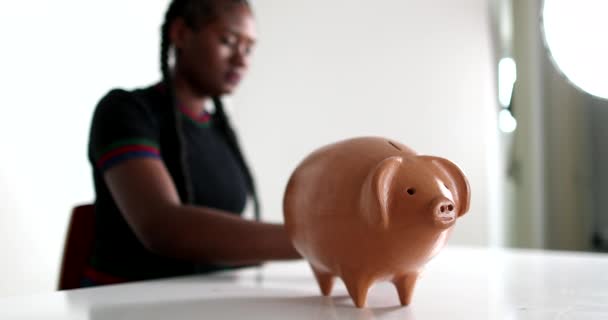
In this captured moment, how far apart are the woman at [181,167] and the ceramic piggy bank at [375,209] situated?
9.6 inches

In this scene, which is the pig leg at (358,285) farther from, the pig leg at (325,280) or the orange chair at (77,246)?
the orange chair at (77,246)

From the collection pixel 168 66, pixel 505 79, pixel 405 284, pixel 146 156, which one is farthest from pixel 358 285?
Result: pixel 505 79

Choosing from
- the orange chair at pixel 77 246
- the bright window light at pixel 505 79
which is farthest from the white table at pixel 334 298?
the bright window light at pixel 505 79

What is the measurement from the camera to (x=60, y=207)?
3.86 feet

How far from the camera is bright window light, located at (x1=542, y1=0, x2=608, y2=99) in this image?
57.6 inches

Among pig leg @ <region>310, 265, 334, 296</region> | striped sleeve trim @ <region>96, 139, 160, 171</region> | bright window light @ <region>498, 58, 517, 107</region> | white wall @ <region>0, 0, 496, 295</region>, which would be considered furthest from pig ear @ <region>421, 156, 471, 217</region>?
bright window light @ <region>498, 58, 517, 107</region>

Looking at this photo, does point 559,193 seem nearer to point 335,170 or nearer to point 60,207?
point 60,207

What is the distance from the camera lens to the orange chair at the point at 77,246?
95 centimetres

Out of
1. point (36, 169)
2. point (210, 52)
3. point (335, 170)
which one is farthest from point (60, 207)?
point (335, 170)

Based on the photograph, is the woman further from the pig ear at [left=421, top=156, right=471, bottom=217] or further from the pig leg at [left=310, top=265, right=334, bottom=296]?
the pig ear at [left=421, top=156, right=471, bottom=217]

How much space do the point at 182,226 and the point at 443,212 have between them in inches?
16.5

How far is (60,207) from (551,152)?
143 cm

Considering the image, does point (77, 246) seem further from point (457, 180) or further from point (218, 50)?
point (457, 180)

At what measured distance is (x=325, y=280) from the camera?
53 cm
